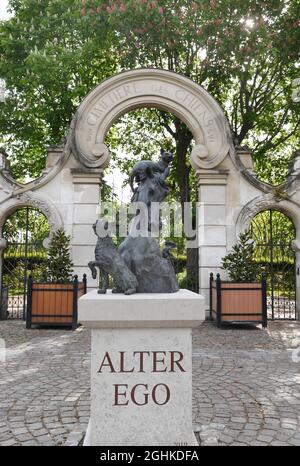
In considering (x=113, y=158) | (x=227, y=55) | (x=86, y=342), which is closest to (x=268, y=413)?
(x=86, y=342)

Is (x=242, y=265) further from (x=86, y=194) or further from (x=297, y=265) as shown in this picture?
(x=86, y=194)

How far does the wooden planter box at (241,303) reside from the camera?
360 inches

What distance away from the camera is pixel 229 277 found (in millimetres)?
9688

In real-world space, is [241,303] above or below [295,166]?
below

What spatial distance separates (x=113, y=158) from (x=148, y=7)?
23.7 ft

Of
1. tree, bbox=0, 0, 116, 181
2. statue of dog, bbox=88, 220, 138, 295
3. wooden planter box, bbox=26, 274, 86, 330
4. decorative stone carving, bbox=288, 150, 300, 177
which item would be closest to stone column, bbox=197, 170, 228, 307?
decorative stone carving, bbox=288, 150, 300, 177

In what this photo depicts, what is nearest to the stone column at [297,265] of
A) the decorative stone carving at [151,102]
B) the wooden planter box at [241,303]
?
the wooden planter box at [241,303]

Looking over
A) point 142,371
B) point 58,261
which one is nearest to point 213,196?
point 58,261

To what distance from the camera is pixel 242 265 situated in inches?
372

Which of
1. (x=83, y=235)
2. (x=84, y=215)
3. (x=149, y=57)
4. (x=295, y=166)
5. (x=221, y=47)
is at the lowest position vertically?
(x=83, y=235)

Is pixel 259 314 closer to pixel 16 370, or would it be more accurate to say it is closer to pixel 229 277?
pixel 229 277

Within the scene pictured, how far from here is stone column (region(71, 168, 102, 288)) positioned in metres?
10.3

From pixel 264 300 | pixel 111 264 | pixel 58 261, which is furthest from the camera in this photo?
pixel 58 261

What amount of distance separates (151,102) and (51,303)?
629 centimetres
